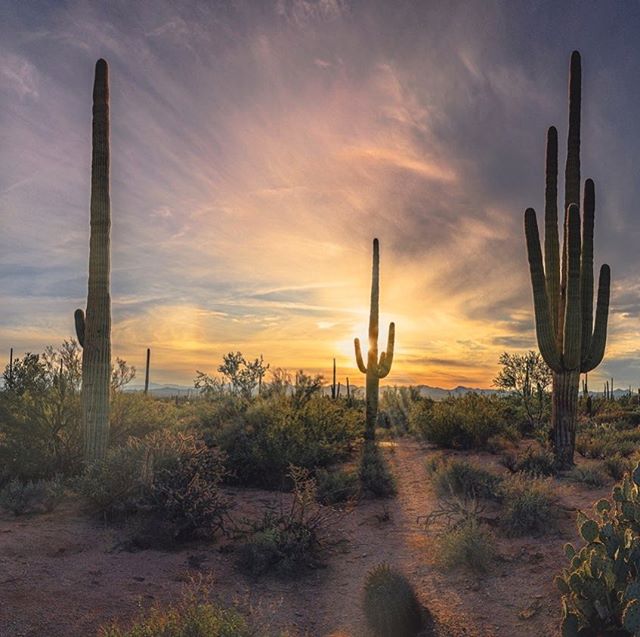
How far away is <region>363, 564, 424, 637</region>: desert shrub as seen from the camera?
220 inches

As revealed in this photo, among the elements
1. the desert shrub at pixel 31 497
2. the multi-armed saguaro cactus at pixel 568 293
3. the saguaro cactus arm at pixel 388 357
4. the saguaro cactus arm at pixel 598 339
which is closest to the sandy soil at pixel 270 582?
the desert shrub at pixel 31 497

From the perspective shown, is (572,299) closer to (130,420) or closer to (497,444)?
(497,444)

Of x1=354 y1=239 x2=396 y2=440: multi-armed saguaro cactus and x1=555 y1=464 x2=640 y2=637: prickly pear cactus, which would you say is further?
x1=354 y1=239 x2=396 y2=440: multi-armed saguaro cactus

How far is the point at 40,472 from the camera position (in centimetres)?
1041

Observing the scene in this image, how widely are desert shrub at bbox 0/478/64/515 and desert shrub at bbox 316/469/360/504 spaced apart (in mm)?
4346

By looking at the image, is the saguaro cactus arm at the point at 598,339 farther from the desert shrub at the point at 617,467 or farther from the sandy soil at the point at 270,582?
the sandy soil at the point at 270,582

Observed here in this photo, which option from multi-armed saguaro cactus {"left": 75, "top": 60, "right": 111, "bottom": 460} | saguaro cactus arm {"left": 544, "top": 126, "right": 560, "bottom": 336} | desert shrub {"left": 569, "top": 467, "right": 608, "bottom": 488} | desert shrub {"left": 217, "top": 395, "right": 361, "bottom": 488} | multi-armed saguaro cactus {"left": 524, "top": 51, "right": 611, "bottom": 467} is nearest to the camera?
multi-armed saguaro cactus {"left": 75, "top": 60, "right": 111, "bottom": 460}

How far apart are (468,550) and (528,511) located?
1541 millimetres

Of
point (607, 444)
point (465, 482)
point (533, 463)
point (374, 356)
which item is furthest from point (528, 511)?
point (374, 356)

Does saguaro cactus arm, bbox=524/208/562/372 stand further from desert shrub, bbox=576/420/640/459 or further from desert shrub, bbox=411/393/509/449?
desert shrub, bbox=411/393/509/449

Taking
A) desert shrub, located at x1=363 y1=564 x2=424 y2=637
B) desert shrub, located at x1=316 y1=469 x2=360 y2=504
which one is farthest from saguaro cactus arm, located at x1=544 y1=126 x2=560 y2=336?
desert shrub, located at x1=363 y1=564 x2=424 y2=637

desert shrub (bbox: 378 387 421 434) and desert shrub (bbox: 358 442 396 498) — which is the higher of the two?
desert shrub (bbox: 378 387 421 434)

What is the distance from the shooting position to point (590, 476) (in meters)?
10.6

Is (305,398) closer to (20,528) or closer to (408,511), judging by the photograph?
(408,511)
